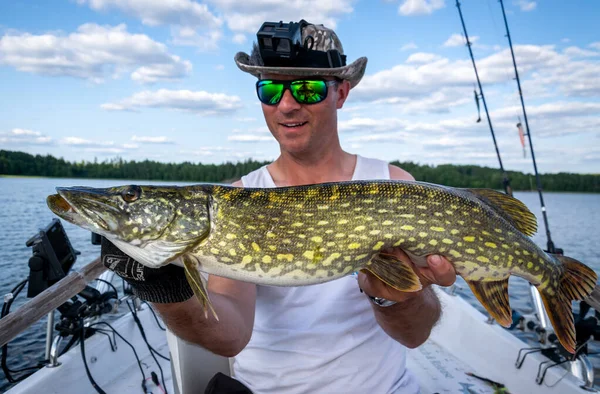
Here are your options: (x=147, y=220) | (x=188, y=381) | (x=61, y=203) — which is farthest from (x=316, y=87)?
(x=188, y=381)

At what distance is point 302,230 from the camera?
200 centimetres

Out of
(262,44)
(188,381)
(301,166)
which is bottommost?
(188,381)

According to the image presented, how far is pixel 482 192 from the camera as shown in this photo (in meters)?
2.34

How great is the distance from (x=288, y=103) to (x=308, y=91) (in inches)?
6.1

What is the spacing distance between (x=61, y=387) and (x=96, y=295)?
93cm

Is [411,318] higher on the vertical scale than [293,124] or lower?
lower

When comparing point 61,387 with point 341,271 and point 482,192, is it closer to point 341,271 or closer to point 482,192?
point 341,271

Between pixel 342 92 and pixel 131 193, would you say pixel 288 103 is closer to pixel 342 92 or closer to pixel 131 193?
pixel 342 92

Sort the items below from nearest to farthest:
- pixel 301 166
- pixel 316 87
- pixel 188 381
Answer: pixel 188 381, pixel 316 87, pixel 301 166

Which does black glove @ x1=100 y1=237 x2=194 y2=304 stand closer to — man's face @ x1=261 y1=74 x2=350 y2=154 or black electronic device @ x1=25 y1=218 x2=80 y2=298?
man's face @ x1=261 y1=74 x2=350 y2=154

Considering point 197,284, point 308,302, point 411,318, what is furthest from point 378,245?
point 197,284

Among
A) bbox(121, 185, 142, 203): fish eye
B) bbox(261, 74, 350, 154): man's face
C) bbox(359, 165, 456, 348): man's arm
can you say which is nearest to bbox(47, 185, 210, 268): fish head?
bbox(121, 185, 142, 203): fish eye

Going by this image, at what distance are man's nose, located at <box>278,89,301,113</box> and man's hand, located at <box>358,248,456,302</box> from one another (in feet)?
3.91

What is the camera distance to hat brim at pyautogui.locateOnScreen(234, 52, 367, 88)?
273 cm
